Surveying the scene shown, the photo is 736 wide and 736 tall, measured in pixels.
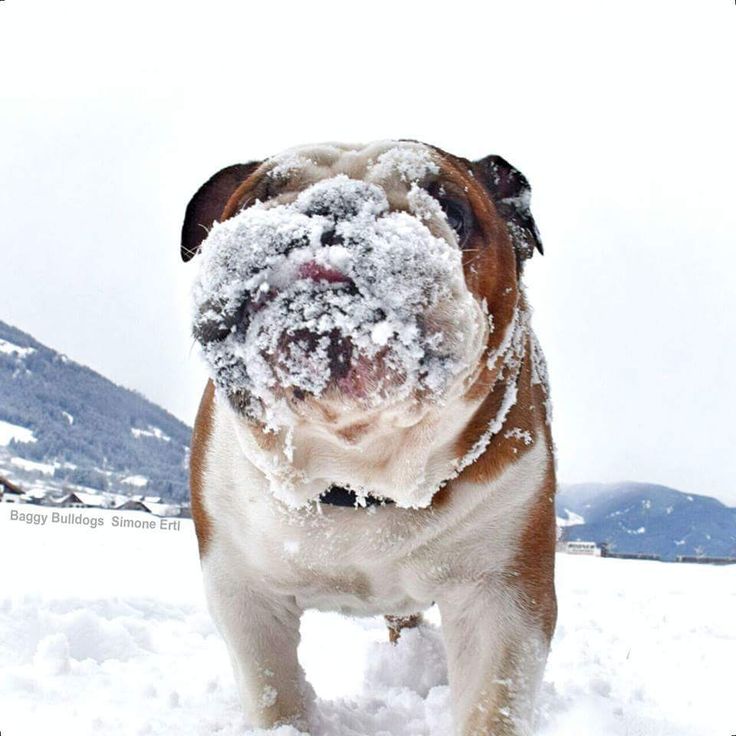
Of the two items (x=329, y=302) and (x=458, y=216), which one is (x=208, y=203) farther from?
(x=329, y=302)

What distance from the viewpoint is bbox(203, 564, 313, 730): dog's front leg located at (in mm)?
2777

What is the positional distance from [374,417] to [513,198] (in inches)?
43.0

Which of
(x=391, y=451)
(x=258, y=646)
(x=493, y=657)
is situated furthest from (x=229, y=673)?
(x=391, y=451)

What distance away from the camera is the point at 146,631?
4.52 m

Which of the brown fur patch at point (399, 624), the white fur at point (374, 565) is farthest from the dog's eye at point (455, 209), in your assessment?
the brown fur patch at point (399, 624)

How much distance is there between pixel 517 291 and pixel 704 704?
2552 millimetres

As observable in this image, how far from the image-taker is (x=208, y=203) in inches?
110

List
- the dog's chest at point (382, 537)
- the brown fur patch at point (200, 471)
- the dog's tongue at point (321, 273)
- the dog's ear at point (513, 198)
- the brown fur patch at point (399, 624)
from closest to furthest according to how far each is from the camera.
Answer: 1. the dog's tongue at point (321, 273)
2. the dog's chest at point (382, 537)
3. the dog's ear at point (513, 198)
4. the brown fur patch at point (200, 471)
5. the brown fur patch at point (399, 624)

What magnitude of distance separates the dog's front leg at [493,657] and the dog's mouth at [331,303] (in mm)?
945

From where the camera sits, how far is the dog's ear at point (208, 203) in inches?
108

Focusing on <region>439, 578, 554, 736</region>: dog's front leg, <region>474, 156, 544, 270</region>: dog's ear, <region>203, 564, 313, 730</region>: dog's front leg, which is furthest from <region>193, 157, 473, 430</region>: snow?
<region>203, 564, 313, 730</region>: dog's front leg

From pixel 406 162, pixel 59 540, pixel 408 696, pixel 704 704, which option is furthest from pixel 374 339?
pixel 59 540

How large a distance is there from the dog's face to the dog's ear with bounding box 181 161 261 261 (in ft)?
2.15

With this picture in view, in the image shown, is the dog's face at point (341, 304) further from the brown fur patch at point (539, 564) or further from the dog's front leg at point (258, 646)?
the dog's front leg at point (258, 646)
